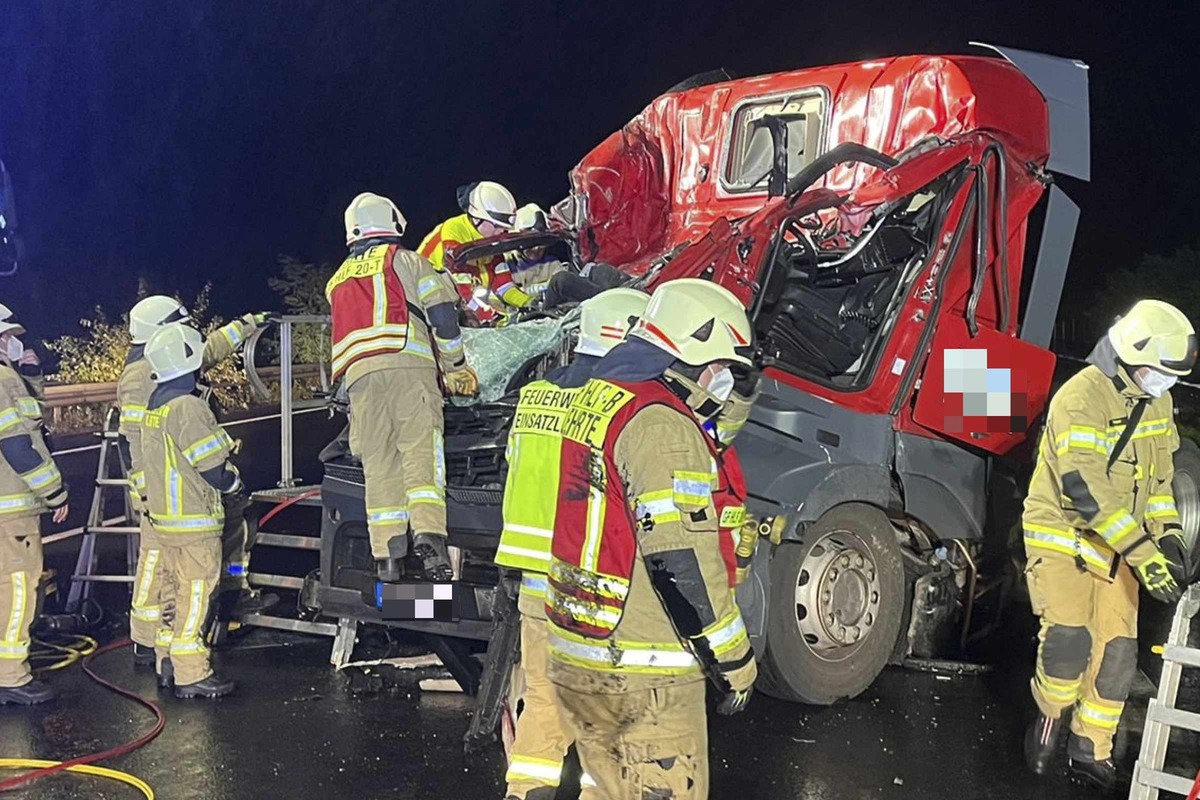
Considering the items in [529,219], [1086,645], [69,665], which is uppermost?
[529,219]

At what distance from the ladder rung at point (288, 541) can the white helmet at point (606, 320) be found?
2861 millimetres

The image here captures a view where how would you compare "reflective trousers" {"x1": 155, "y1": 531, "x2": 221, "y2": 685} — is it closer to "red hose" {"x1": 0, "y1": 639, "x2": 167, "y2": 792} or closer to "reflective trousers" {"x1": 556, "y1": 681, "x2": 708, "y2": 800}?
"red hose" {"x1": 0, "y1": 639, "x2": 167, "y2": 792}

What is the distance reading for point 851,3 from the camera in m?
26.5

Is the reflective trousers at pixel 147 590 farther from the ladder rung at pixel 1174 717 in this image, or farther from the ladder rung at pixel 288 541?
the ladder rung at pixel 1174 717

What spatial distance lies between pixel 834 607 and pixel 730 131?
2.97 meters

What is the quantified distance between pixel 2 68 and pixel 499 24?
1522 cm

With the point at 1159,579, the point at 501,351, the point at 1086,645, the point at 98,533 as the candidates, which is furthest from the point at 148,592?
the point at 1159,579

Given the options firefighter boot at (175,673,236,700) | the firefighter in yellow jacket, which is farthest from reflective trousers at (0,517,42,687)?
firefighter boot at (175,673,236,700)

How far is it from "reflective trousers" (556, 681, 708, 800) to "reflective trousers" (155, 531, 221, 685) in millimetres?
3243

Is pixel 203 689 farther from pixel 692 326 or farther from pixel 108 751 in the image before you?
pixel 692 326

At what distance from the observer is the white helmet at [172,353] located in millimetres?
6027

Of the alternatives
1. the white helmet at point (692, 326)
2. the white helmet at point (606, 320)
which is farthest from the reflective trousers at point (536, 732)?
the white helmet at point (692, 326)

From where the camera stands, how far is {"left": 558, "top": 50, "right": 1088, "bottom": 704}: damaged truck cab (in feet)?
17.5

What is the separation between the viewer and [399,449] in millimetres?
5488
